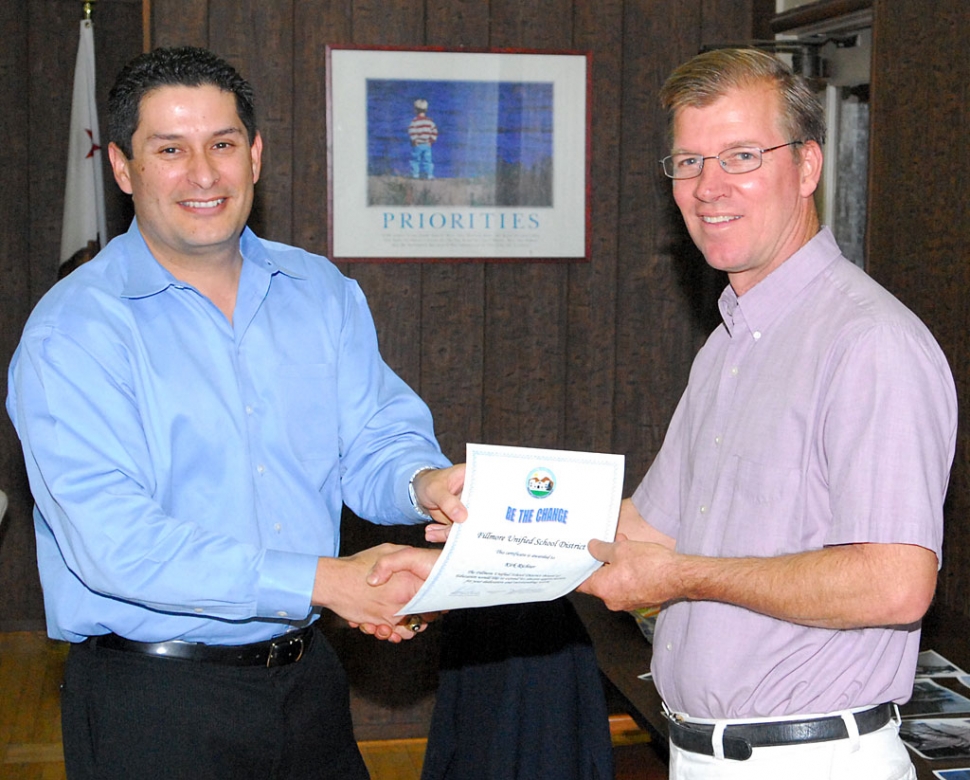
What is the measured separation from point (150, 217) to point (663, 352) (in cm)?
238

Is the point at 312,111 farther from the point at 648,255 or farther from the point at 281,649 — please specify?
the point at 281,649

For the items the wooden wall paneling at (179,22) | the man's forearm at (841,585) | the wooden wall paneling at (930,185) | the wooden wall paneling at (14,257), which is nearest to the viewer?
the man's forearm at (841,585)

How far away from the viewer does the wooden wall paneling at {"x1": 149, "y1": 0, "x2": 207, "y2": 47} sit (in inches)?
142

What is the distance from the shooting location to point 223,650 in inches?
80.7

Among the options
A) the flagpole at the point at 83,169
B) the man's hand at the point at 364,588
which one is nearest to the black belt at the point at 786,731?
the man's hand at the point at 364,588

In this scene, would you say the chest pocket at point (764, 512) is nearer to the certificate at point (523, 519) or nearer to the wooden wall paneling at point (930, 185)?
the certificate at point (523, 519)

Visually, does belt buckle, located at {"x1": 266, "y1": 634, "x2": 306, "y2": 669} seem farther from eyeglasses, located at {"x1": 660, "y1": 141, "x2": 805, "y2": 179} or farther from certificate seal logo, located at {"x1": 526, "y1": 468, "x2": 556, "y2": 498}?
eyeglasses, located at {"x1": 660, "y1": 141, "x2": 805, "y2": 179}

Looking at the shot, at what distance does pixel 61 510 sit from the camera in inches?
76.7

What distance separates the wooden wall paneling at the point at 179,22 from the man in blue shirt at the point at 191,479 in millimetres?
1558

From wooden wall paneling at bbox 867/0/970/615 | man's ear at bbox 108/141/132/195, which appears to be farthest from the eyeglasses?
wooden wall paneling at bbox 867/0/970/615

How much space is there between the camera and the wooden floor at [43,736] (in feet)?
13.1

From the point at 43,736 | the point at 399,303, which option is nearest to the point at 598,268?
the point at 399,303

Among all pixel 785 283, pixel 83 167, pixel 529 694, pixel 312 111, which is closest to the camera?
pixel 785 283

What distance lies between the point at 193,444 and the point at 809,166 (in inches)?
46.2
